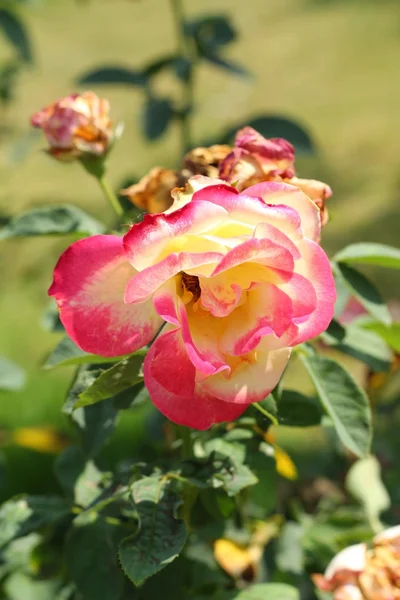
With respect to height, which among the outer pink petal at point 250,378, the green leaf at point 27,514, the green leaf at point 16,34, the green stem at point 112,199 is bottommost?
the green leaf at point 27,514

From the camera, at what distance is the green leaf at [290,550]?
904mm

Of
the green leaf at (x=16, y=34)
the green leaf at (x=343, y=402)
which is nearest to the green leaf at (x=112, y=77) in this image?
the green leaf at (x=16, y=34)

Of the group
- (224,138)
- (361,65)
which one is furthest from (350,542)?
(361,65)

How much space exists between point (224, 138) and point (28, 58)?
495 mm

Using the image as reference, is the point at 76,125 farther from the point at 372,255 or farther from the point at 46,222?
the point at 372,255

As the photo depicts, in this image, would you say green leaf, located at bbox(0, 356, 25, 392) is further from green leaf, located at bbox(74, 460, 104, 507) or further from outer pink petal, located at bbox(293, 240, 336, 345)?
outer pink petal, located at bbox(293, 240, 336, 345)

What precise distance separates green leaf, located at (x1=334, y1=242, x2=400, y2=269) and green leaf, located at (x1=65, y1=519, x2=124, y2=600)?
332 millimetres

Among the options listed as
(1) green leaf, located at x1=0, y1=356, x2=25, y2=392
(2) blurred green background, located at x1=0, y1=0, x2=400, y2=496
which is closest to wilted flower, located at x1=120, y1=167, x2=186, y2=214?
(1) green leaf, located at x1=0, y1=356, x2=25, y2=392

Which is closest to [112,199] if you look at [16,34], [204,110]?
[16,34]

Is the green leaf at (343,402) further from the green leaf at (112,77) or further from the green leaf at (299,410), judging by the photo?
the green leaf at (112,77)

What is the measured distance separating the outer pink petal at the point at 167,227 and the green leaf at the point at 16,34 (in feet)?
3.59

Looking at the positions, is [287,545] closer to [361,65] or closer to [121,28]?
[361,65]

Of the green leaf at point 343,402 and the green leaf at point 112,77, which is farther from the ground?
the green leaf at point 112,77

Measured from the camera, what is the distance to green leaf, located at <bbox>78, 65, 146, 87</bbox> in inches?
53.1
